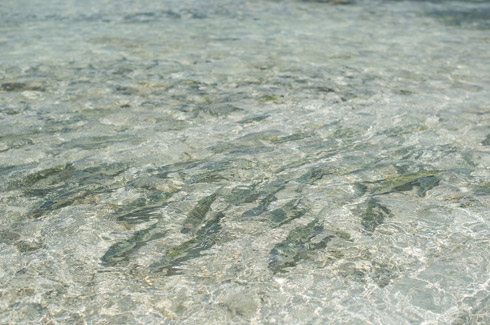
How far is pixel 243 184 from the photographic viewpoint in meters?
3.02

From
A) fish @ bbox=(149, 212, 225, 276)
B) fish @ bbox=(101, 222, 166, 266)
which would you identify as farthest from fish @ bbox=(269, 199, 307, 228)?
fish @ bbox=(101, 222, 166, 266)

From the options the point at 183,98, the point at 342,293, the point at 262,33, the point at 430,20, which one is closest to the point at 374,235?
the point at 342,293

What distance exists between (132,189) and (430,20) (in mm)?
6471

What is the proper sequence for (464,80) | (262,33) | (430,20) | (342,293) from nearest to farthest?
(342,293) < (464,80) < (262,33) < (430,20)

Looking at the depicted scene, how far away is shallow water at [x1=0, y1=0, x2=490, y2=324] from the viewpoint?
211 cm

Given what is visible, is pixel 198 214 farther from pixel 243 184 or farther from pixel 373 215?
pixel 373 215

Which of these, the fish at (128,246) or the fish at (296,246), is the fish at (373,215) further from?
the fish at (128,246)

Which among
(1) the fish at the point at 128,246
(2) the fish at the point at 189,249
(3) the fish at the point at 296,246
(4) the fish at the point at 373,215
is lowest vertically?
(4) the fish at the point at 373,215

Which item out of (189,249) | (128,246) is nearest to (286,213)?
(189,249)

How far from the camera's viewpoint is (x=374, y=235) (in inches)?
99.5

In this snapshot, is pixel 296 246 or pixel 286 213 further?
pixel 286 213

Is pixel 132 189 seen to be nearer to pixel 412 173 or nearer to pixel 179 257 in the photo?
pixel 179 257

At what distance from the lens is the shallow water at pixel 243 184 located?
211 cm

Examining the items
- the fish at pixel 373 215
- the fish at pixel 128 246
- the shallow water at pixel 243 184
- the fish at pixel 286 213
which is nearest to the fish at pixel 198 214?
the shallow water at pixel 243 184
